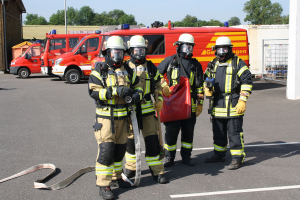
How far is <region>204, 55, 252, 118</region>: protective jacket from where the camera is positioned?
17.5 feet

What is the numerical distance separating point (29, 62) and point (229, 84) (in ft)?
59.0

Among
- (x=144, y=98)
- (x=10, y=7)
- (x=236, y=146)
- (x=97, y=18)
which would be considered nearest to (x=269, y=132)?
(x=236, y=146)

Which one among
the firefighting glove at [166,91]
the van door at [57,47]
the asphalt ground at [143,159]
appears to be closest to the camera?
the asphalt ground at [143,159]

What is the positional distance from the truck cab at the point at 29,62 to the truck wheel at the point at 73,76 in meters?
4.59

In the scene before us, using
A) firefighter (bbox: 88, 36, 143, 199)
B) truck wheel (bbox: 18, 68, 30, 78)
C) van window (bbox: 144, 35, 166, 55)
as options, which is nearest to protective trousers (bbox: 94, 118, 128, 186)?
firefighter (bbox: 88, 36, 143, 199)

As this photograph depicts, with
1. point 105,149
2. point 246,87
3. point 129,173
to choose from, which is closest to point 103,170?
point 105,149

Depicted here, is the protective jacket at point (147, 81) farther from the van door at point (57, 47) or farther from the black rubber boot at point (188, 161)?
the van door at point (57, 47)

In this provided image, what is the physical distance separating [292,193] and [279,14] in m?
116

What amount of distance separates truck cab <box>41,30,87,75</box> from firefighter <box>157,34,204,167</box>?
556 inches

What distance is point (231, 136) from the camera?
5.42 meters

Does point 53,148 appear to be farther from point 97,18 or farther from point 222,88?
point 97,18

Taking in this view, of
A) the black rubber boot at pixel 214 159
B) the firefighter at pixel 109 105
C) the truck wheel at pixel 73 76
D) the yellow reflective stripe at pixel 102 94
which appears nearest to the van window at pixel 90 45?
the truck wheel at pixel 73 76

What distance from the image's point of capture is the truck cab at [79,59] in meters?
16.8

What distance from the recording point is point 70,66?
17.2m
